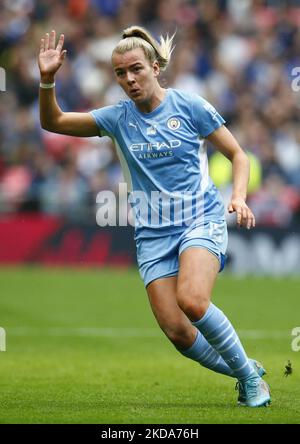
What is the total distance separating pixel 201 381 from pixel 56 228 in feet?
→ 33.6

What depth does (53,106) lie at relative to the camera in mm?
7605

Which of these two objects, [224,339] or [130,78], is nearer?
[224,339]

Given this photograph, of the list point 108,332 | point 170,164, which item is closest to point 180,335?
point 170,164

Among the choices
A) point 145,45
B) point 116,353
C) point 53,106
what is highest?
point 145,45

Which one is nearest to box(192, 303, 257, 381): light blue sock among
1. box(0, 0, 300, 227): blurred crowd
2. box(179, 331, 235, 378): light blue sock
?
box(179, 331, 235, 378): light blue sock

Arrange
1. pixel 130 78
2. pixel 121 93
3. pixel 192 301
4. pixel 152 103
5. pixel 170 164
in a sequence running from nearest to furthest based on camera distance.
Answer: pixel 192 301, pixel 130 78, pixel 170 164, pixel 152 103, pixel 121 93

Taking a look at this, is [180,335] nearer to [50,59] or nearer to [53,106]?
[53,106]

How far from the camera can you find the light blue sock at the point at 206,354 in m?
7.58

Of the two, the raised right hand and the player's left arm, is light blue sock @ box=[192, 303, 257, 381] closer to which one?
the player's left arm

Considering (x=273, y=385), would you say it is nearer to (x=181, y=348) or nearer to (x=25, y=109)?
(x=181, y=348)

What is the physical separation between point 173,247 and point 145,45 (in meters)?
1.35

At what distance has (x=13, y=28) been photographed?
2197 centimetres
